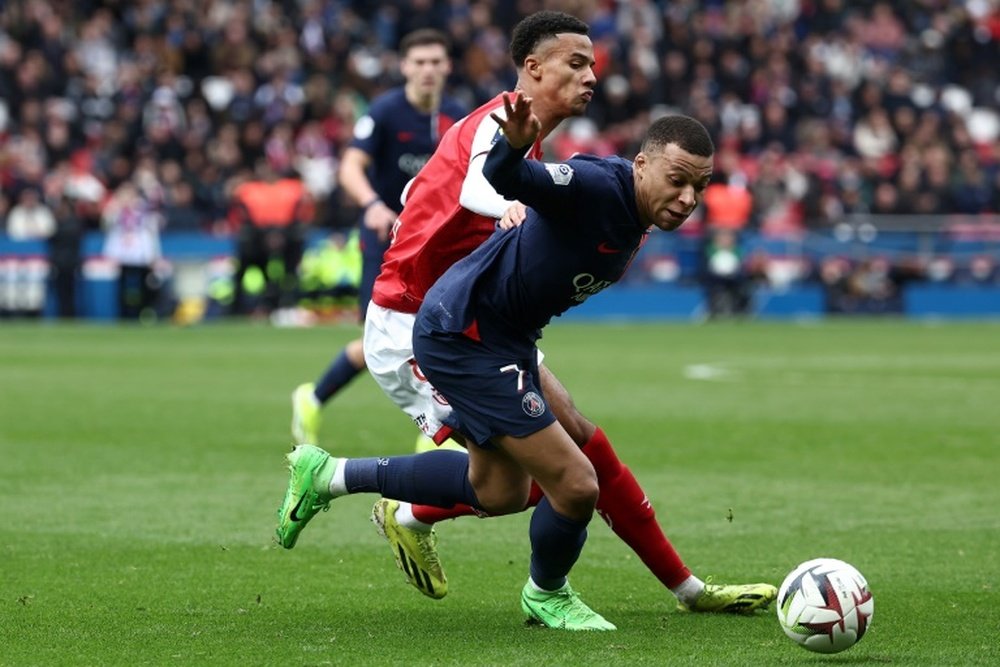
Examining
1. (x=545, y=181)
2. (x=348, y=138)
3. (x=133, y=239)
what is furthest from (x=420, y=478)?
(x=348, y=138)

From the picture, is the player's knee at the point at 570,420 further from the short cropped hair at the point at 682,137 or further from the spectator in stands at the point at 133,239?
the spectator in stands at the point at 133,239

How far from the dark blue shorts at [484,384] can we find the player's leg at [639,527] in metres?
0.35

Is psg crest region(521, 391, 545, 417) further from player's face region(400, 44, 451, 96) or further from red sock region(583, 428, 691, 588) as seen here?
player's face region(400, 44, 451, 96)

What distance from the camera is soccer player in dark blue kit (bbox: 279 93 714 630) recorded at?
16.8ft

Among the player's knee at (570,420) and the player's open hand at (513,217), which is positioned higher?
the player's open hand at (513,217)

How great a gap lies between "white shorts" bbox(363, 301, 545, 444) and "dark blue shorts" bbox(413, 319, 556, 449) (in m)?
0.83

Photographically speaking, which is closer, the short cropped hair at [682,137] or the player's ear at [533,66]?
the short cropped hair at [682,137]

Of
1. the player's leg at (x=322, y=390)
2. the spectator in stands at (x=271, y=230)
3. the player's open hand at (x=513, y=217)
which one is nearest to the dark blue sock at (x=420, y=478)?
the player's open hand at (x=513, y=217)

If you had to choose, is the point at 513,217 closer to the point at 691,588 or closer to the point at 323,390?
the point at 691,588

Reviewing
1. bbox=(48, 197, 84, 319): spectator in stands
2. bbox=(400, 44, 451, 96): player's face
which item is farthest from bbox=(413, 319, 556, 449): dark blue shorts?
bbox=(48, 197, 84, 319): spectator in stands

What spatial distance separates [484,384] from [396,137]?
4.29 meters

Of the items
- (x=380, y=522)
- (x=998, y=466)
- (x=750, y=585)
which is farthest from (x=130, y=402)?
(x=750, y=585)

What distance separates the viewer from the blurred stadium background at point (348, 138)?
25031mm

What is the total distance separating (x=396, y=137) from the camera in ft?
31.0
